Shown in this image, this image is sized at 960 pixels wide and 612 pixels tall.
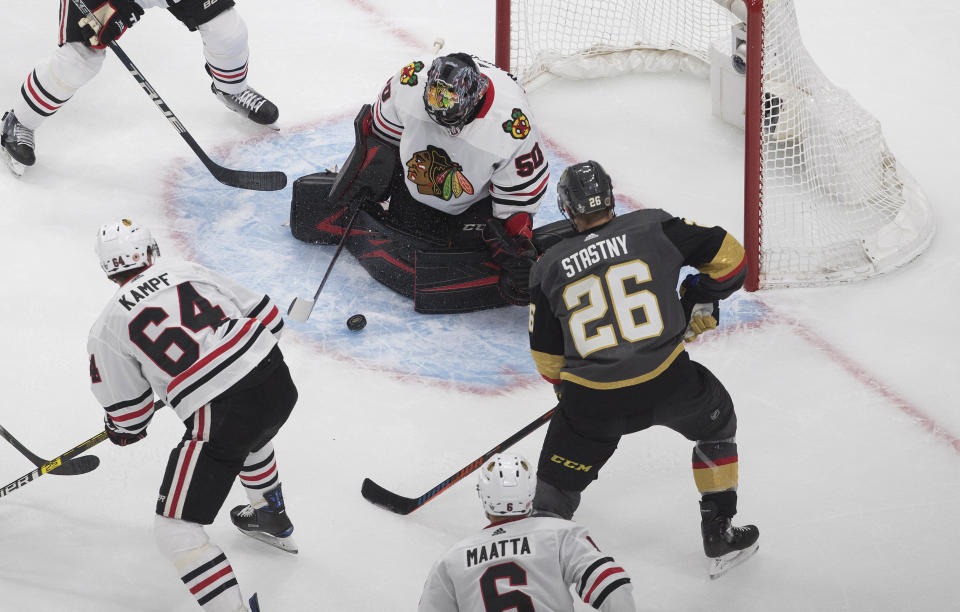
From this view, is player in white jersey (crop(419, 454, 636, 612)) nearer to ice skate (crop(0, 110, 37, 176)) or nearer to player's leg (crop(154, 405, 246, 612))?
player's leg (crop(154, 405, 246, 612))

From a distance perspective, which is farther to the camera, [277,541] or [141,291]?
[277,541]

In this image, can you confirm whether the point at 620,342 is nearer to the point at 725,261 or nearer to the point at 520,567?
the point at 725,261

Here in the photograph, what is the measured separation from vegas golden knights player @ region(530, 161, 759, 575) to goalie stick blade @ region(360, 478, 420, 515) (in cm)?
46

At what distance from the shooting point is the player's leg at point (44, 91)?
418cm

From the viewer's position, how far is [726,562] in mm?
2820

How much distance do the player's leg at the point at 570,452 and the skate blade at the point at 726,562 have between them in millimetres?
406

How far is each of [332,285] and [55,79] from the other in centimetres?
131

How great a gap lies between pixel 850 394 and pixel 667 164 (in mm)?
1425

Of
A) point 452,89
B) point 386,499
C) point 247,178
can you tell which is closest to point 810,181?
point 452,89

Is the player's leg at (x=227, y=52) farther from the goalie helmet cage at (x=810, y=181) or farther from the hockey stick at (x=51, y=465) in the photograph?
the hockey stick at (x=51, y=465)

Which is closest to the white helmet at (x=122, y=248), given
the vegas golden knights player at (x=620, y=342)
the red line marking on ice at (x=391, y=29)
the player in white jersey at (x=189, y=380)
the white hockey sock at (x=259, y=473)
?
the player in white jersey at (x=189, y=380)

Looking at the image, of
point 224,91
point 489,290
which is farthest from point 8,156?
point 489,290

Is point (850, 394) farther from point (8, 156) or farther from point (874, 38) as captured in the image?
point (8, 156)

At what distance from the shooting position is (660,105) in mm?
4840
